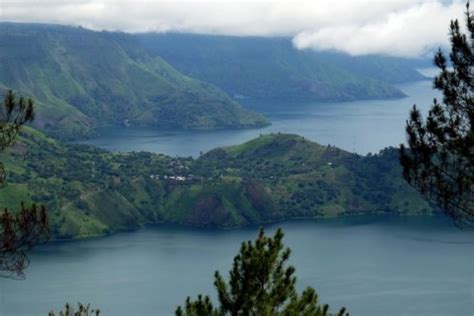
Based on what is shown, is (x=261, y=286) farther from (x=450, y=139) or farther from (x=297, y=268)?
(x=297, y=268)

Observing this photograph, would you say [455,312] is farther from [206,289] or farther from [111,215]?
[111,215]

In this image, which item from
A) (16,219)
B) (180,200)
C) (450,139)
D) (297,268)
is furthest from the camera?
(180,200)

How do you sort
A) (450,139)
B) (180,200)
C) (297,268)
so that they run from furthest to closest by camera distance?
1. (180,200)
2. (297,268)
3. (450,139)

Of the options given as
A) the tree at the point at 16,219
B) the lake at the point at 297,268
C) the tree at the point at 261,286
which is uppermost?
the tree at the point at 16,219

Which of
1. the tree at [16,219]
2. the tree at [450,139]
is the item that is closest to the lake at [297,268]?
the tree at [450,139]

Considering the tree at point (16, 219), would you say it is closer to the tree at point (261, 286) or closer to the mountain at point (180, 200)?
the tree at point (261, 286)

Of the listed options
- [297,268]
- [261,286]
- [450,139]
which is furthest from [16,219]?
[297,268]

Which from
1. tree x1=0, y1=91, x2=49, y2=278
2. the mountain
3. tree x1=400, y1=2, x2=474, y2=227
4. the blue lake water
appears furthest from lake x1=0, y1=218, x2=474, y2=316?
tree x1=0, y1=91, x2=49, y2=278
